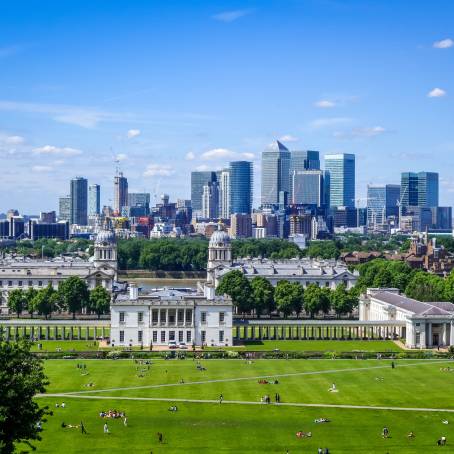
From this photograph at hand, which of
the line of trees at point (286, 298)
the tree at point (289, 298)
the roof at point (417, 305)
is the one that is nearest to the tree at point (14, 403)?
the roof at point (417, 305)

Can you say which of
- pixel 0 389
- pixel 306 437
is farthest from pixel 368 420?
pixel 0 389

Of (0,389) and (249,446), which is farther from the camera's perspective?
(249,446)

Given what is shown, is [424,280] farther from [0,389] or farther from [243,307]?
[0,389]

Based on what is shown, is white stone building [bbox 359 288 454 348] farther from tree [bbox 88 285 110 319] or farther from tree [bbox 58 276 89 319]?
tree [bbox 58 276 89 319]

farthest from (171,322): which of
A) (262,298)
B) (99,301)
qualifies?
(262,298)

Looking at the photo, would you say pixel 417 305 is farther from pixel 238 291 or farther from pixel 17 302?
pixel 17 302

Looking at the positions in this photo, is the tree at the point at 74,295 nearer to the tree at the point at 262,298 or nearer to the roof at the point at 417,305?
the tree at the point at 262,298

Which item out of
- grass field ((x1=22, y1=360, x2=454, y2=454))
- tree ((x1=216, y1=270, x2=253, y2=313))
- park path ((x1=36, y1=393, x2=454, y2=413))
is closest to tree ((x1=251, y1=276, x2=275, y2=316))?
tree ((x1=216, y1=270, x2=253, y2=313))
